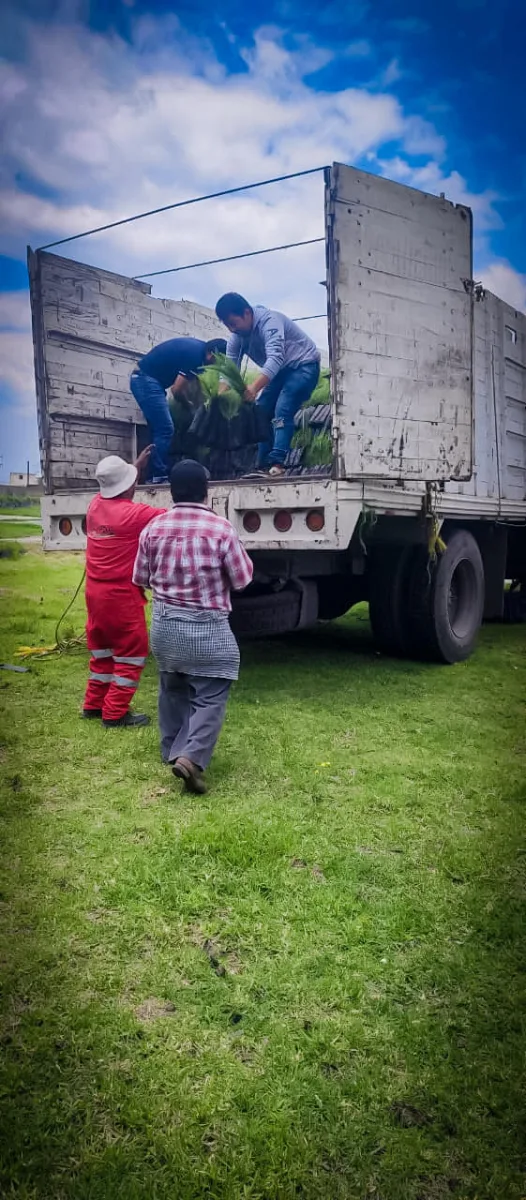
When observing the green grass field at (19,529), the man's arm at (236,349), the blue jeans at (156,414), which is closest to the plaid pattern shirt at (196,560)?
the green grass field at (19,529)

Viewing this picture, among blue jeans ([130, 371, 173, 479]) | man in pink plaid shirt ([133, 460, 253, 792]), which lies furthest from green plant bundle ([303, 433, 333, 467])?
man in pink plaid shirt ([133, 460, 253, 792])

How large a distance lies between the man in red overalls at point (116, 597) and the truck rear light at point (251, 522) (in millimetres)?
584

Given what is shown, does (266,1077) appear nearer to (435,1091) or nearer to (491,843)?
(435,1091)

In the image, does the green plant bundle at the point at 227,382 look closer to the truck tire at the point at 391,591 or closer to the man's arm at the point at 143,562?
the truck tire at the point at 391,591

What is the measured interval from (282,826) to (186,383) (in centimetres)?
408

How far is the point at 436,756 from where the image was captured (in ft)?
12.6

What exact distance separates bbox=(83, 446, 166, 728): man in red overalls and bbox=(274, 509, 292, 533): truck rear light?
28.0 inches

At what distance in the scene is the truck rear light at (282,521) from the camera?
177 inches

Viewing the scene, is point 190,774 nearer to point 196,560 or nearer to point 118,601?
point 196,560

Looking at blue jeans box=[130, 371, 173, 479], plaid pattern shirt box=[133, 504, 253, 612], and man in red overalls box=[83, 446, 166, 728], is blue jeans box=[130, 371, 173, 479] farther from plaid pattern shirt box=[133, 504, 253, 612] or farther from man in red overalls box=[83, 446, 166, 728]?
plaid pattern shirt box=[133, 504, 253, 612]

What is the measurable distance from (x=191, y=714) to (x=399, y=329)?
2.57 metres

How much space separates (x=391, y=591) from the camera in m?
5.76

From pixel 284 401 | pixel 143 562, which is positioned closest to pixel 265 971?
pixel 143 562

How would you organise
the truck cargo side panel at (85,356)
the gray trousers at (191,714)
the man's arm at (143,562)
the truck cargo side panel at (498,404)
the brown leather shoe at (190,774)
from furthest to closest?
the truck cargo side panel at (498,404) → the truck cargo side panel at (85,356) → the man's arm at (143,562) → the gray trousers at (191,714) → the brown leather shoe at (190,774)
